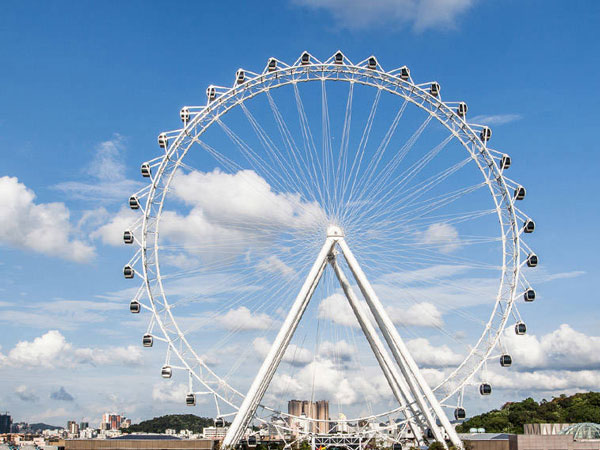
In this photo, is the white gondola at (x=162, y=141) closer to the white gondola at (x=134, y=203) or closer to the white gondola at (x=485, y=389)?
the white gondola at (x=134, y=203)

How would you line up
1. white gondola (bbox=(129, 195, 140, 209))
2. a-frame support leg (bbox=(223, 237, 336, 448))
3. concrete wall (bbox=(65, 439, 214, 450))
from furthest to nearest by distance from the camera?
concrete wall (bbox=(65, 439, 214, 450)), white gondola (bbox=(129, 195, 140, 209)), a-frame support leg (bbox=(223, 237, 336, 448))

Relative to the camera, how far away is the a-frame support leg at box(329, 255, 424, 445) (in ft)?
152

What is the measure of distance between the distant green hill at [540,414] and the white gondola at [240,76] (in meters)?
76.1

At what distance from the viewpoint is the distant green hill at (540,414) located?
109 meters

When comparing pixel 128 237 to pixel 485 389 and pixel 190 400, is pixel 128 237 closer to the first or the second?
pixel 190 400

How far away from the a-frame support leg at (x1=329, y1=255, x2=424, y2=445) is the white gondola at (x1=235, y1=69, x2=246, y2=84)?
11873mm

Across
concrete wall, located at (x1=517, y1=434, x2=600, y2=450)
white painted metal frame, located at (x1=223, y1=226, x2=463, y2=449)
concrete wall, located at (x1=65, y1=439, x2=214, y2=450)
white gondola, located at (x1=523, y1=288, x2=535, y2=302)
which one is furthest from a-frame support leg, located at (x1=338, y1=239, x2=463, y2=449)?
concrete wall, located at (x1=65, y1=439, x2=214, y2=450)

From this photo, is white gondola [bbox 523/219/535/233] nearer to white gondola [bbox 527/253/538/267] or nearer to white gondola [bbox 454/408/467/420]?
white gondola [bbox 527/253/538/267]

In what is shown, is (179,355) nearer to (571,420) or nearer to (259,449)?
(259,449)

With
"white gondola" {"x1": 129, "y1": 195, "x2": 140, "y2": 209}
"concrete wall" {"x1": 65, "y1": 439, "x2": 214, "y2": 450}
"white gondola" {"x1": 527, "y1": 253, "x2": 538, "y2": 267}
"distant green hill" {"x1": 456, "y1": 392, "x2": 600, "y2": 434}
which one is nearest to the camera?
"white gondola" {"x1": 129, "y1": 195, "x2": 140, "y2": 209}

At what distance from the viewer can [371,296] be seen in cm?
4444

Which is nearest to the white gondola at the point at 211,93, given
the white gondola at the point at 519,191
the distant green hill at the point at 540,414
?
the white gondola at the point at 519,191

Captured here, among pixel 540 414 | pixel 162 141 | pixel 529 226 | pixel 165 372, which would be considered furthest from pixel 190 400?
pixel 540 414

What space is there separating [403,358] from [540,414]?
285 feet
